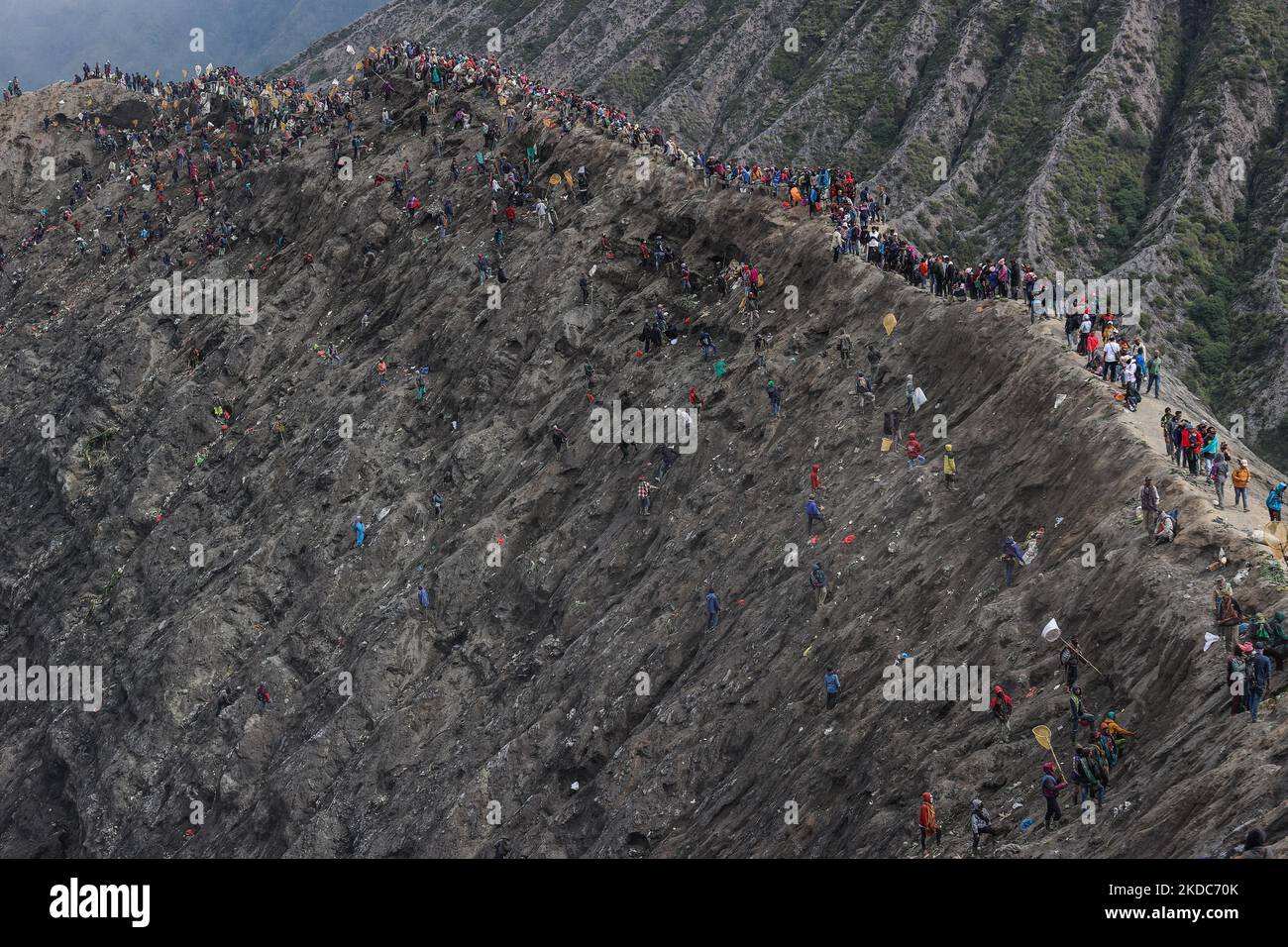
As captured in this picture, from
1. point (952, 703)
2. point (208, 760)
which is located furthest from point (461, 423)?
point (952, 703)

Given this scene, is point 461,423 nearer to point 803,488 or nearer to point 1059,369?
point 803,488

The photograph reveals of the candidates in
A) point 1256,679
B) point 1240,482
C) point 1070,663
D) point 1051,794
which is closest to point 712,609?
point 1070,663

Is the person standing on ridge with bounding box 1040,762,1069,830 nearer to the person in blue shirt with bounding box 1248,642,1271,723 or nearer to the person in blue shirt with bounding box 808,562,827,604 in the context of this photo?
the person in blue shirt with bounding box 1248,642,1271,723

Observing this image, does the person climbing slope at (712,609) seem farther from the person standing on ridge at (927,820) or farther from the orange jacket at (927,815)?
the orange jacket at (927,815)

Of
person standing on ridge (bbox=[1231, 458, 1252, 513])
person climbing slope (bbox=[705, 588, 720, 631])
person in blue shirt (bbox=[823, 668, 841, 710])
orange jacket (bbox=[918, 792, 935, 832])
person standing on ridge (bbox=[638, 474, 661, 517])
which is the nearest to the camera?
orange jacket (bbox=[918, 792, 935, 832])

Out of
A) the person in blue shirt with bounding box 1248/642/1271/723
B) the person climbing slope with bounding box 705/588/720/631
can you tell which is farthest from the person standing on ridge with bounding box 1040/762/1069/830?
the person climbing slope with bounding box 705/588/720/631

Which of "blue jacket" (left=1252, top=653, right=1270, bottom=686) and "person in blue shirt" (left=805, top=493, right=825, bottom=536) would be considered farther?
"person in blue shirt" (left=805, top=493, right=825, bottom=536)
